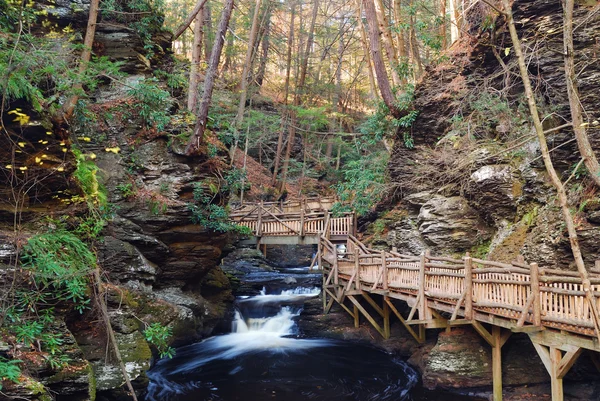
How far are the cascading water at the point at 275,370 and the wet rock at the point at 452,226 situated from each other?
3.94 metres

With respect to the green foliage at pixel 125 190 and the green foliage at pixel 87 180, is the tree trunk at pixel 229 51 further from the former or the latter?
the green foliage at pixel 87 180

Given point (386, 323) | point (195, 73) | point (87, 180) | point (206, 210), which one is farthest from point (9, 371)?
point (195, 73)

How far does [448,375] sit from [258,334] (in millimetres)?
7252

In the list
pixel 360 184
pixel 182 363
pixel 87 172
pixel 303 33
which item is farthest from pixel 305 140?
pixel 87 172

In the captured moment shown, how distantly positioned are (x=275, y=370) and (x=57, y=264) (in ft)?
24.6

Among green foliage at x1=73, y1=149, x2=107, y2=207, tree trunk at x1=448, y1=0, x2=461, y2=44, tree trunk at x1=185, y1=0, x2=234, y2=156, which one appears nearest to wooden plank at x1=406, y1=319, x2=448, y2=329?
green foliage at x1=73, y1=149, x2=107, y2=207

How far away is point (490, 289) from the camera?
8.70 metres

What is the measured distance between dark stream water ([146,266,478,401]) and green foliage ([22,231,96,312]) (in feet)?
14.8

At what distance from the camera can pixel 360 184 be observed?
18.0 meters

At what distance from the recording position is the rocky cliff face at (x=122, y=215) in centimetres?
739

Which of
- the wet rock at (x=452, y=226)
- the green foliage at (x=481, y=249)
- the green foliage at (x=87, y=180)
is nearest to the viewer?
the green foliage at (x=87, y=180)

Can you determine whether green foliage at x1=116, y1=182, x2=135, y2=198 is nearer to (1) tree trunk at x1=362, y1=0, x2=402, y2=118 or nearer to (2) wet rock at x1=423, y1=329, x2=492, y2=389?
(2) wet rock at x1=423, y1=329, x2=492, y2=389

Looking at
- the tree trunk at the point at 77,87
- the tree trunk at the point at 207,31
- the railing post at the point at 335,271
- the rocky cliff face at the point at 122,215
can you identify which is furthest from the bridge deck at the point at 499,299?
the tree trunk at the point at 207,31

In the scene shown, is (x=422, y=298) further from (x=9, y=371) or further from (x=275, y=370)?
(x=9, y=371)
